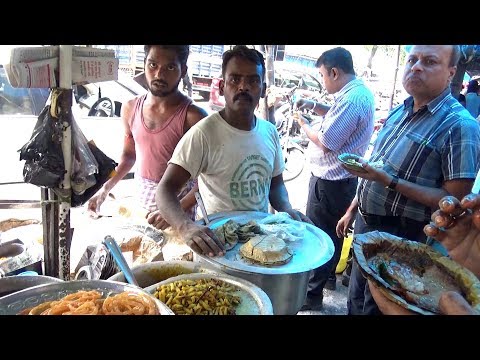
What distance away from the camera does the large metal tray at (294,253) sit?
1.72 meters

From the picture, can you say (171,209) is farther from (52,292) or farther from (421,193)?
(421,193)

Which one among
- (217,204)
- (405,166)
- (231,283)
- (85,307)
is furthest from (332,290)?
(85,307)

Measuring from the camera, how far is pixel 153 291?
1592mm

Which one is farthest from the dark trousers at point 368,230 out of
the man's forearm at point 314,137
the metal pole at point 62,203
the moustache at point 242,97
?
the metal pole at point 62,203

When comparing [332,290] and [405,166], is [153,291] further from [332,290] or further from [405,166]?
[332,290]

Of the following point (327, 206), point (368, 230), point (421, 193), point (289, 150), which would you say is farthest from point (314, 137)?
point (289, 150)

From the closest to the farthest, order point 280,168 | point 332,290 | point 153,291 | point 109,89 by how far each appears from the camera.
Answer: point 153,291 < point 280,168 < point 332,290 < point 109,89

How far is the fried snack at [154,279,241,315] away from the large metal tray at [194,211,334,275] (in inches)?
5.8

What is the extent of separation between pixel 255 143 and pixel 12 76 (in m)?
1.39

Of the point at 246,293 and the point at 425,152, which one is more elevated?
the point at 425,152

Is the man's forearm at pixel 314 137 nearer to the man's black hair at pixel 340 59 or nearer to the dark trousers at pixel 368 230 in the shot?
the man's black hair at pixel 340 59

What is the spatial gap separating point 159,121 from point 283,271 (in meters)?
1.57

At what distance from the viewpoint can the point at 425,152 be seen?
243 cm
